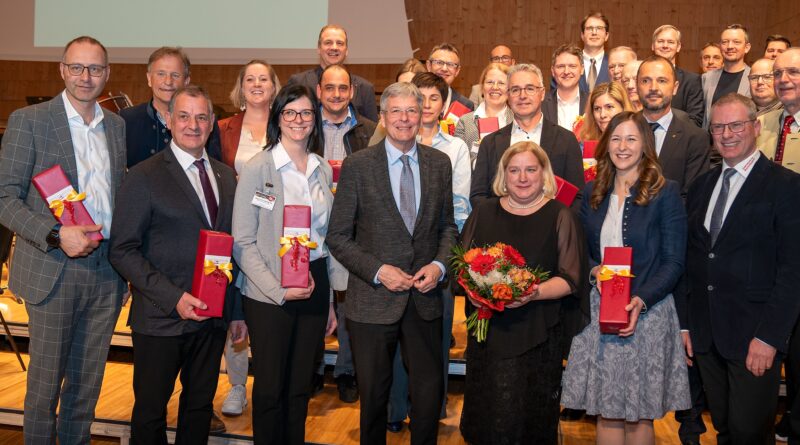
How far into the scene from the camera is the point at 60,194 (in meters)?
2.87

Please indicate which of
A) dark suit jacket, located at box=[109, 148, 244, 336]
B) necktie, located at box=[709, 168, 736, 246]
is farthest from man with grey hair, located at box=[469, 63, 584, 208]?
dark suit jacket, located at box=[109, 148, 244, 336]

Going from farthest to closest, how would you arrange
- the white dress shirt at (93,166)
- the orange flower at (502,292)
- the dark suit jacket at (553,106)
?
the dark suit jacket at (553,106)
the white dress shirt at (93,166)
the orange flower at (502,292)

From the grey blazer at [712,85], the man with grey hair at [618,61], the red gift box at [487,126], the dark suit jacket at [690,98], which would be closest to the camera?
the red gift box at [487,126]

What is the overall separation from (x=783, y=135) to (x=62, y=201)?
3.33 m

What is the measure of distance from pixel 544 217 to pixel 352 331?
0.93 meters

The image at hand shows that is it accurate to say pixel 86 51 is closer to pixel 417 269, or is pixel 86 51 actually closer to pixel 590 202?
pixel 417 269

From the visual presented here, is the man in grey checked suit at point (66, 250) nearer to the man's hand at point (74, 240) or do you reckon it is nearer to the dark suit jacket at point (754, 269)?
the man's hand at point (74, 240)

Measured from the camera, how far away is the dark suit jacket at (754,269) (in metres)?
2.83

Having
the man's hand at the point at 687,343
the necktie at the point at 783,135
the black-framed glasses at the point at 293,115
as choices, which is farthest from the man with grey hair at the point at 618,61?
the black-framed glasses at the point at 293,115

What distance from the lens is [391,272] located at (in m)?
2.92

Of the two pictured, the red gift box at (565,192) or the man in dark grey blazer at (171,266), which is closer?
the man in dark grey blazer at (171,266)

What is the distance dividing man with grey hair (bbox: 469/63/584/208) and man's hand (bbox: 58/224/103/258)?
1.76 meters

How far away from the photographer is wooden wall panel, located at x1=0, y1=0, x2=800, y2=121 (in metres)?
9.00

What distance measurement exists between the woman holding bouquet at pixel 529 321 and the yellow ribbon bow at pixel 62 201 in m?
1.57
